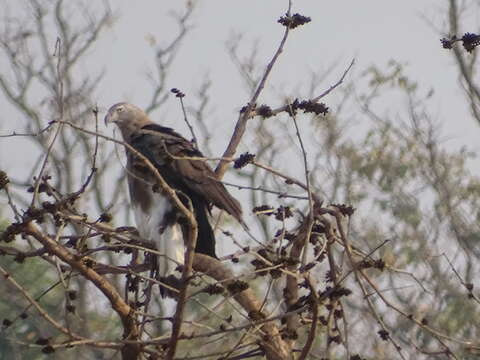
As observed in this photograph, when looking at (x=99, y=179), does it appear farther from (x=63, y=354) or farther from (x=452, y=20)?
(x=452, y=20)

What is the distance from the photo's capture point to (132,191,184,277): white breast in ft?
17.3

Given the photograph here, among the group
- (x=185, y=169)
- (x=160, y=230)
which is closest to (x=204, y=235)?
(x=160, y=230)

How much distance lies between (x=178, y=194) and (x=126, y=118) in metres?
1.81

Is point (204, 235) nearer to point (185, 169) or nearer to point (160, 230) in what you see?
point (160, 230)

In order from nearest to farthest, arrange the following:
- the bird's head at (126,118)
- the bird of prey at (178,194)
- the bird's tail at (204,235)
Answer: the bird's tail at (204,235)
the bird of prey at (178,194)
the bird's head at (126,118)

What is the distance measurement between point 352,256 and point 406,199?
9.93 meters

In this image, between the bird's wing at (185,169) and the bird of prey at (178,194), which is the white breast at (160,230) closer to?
the bird of prey at (178,194)

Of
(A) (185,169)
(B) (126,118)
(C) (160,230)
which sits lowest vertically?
(C) (160,230)

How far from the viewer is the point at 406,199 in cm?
1353

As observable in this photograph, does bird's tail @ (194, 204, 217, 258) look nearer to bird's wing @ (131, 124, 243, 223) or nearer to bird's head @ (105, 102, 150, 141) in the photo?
bird's wing @ (131, 124, 243, 223)

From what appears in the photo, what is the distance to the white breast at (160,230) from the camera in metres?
5.26

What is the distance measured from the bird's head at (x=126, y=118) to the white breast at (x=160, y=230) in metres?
1.15

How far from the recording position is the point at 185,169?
5.60m

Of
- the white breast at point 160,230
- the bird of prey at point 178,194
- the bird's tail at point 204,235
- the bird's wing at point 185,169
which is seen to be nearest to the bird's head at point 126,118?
the bird of prey at point 178,194
